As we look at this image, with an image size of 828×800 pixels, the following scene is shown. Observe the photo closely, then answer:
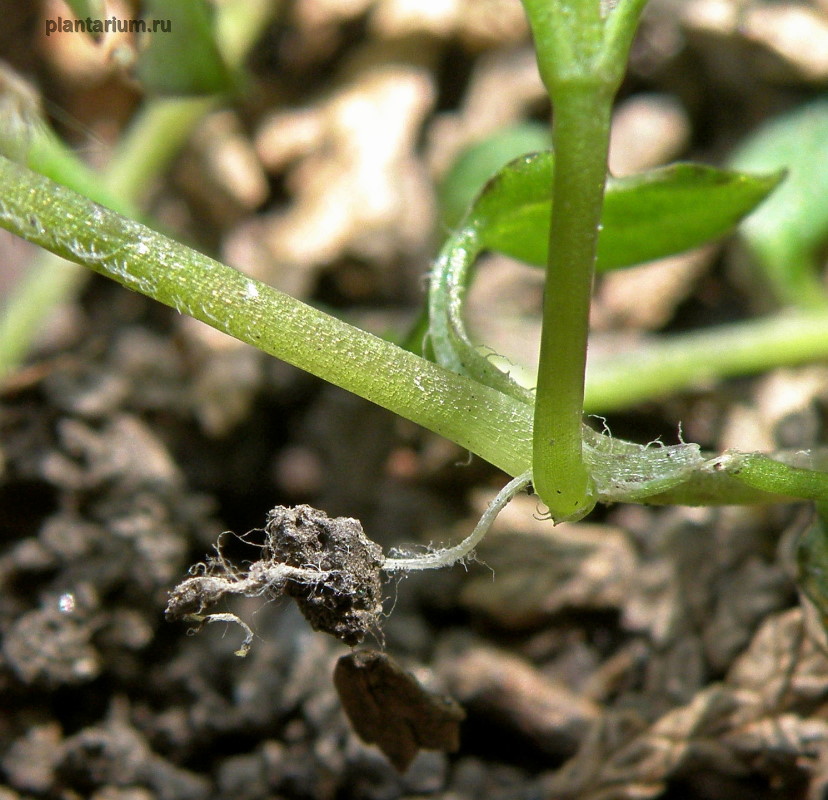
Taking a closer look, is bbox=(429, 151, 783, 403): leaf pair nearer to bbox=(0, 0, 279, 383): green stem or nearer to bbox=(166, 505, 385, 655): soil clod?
bbox=(166, 505, 385, 655): soil clod

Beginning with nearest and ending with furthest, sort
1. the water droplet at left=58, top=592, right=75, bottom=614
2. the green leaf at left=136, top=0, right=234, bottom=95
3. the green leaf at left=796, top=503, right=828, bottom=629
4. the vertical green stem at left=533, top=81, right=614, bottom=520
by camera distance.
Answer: the vertical green stem at left=533, top=81, right=614, bottom=520
the green leaf at left=796, top=503, right=828, bottom=629
the water droplet at left=58, top=592, right=75, bottom=614
the green leaf at left=136, top=0, right=234, bottom=95

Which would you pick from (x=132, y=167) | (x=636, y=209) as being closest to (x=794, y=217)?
(x=636, y=209)

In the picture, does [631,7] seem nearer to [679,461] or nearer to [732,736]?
[679,461]

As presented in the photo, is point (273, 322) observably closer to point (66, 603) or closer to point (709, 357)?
point (66, 603)

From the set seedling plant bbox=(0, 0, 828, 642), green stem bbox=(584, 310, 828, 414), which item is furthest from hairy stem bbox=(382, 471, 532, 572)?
green stem bbox=(584, 310, 828, 414)

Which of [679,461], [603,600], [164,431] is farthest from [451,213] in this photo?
[679,461]

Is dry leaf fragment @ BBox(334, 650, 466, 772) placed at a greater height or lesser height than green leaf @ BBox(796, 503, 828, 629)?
lesser
